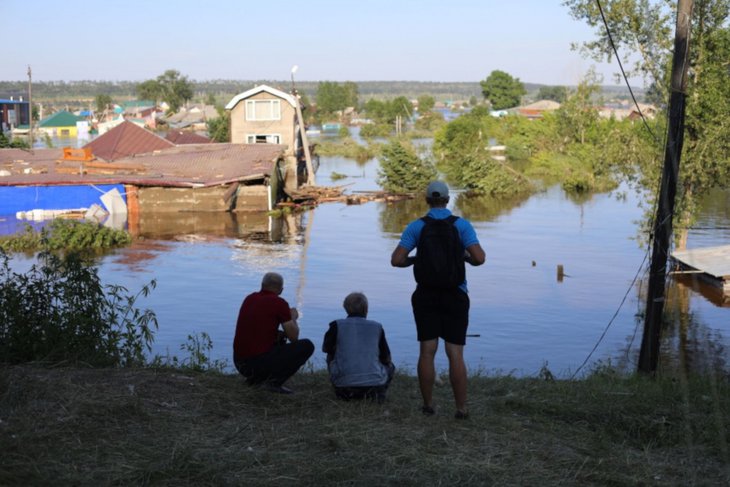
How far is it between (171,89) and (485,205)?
115 meters

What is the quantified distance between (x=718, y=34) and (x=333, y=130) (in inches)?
4343

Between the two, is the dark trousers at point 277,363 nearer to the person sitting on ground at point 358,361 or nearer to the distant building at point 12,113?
the person sitting on ground at point 358,361

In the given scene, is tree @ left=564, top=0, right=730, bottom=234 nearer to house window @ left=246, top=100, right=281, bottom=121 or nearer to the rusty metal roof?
the rusty metal roof

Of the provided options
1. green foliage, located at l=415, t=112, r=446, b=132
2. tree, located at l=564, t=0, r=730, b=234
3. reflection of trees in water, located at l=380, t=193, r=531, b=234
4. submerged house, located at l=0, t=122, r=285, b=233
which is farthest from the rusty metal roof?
green foliage, located at l=415, t=112, r=446, b=132

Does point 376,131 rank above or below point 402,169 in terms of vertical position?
above

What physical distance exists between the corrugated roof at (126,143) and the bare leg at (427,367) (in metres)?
43.1

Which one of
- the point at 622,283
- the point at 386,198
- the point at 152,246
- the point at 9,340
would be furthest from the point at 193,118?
the point at 9,340

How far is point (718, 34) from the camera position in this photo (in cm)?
2028

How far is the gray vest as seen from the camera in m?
6.81

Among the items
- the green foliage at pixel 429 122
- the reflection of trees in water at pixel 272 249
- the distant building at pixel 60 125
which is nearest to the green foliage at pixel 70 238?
the reflection of trees in water at pixel 272 249

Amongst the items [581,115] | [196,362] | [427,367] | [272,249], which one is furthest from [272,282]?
[581,115]

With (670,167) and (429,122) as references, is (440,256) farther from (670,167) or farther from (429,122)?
(429,122)

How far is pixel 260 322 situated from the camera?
7191 mm

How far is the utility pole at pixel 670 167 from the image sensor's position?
10008 millimetres
